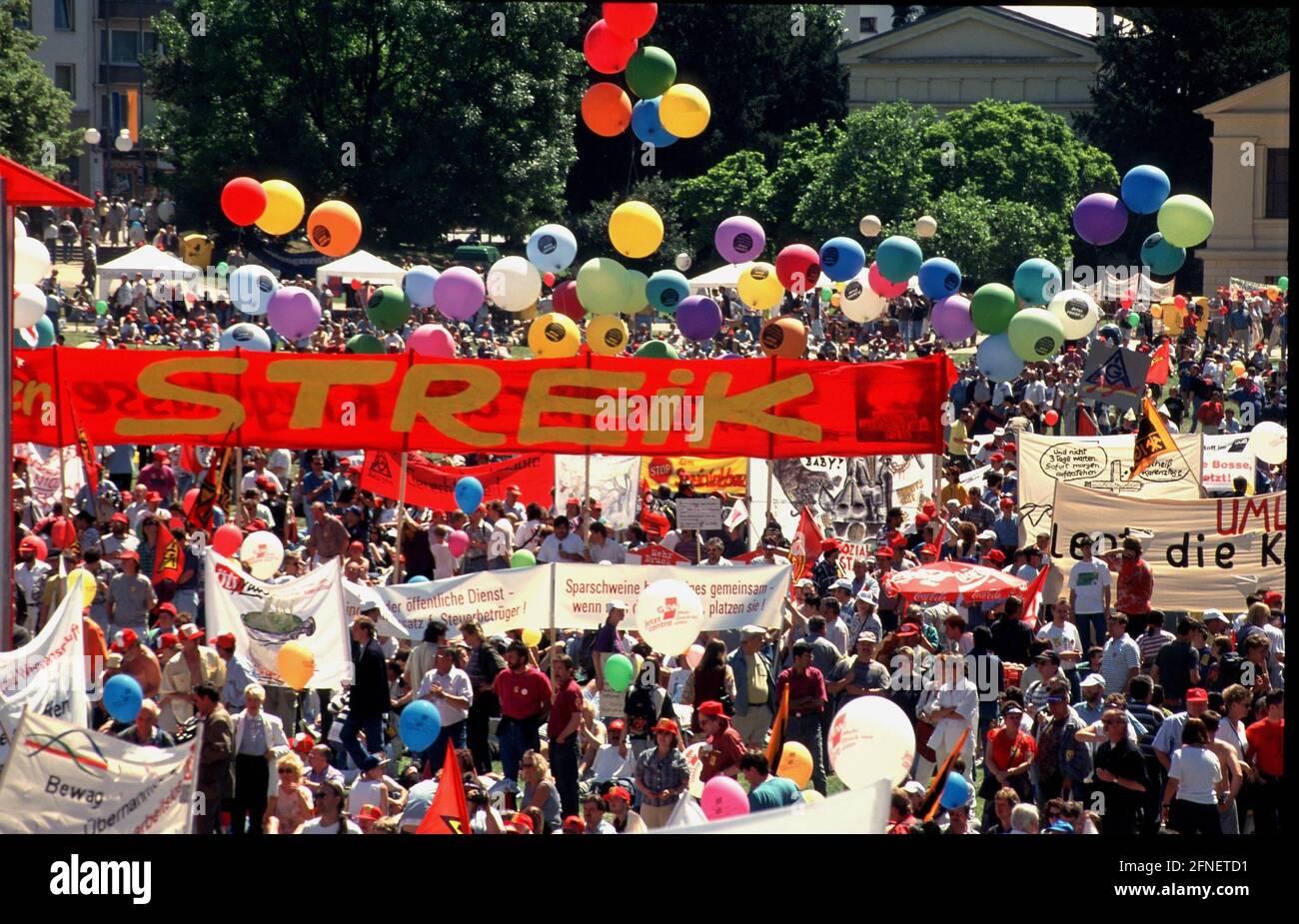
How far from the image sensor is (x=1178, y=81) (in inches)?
2271

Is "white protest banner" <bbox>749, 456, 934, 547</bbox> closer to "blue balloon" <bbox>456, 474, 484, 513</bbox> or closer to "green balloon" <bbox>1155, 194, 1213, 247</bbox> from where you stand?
"blue balloon" <bbox>456, 474, 484, 513</bbox>

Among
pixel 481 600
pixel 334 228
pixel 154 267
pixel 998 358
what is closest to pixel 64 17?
pixel 154 267

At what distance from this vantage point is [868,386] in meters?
15.2

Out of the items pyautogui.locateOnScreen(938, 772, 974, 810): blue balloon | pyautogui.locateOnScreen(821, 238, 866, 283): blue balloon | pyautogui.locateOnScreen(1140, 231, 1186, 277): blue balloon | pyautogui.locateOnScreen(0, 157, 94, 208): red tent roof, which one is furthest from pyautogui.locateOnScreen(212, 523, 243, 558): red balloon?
pyautogui.locateOnScreen(1140, 231, 1186, 277): blue balloon

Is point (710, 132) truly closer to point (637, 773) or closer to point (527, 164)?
point (527, 164)

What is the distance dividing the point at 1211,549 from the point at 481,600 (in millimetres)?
5108

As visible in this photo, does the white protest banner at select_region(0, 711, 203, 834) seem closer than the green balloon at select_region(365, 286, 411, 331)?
Yes

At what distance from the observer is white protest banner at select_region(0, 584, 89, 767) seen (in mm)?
9930

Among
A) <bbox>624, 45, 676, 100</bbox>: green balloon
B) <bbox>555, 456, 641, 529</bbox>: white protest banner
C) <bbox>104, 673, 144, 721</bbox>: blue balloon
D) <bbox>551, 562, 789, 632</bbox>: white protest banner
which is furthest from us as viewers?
<bbox>624, 45, 676, 100</bbox>: green balloon

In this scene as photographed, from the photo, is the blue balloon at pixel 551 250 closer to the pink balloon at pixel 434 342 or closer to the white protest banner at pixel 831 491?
the pink balloon at pixel 434 342

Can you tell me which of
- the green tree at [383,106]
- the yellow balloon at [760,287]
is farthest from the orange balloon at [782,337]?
the green tree at [383,106]

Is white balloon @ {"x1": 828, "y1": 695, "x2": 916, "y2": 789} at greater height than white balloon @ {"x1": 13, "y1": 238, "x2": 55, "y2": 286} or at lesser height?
lesser

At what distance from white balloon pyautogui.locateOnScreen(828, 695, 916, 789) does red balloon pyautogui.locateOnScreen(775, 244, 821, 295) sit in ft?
47.4
